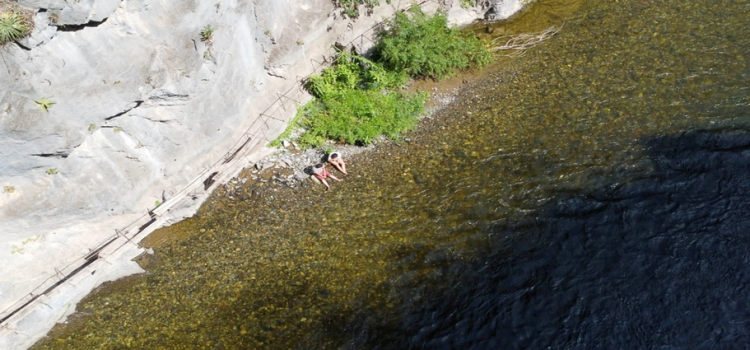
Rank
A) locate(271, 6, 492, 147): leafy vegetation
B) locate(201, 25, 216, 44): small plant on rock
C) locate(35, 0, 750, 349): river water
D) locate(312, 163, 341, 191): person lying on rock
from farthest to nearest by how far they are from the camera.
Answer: locate(271, 6, 492, 147): leafy vegetation < locate(201, 25, 216, 44): small plant on rock < locate(312, 163, 341, 191): person lying on rock < locate(35, 0, 750, 349): river water

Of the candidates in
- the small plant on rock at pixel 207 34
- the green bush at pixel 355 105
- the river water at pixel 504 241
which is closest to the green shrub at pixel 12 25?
the small plant on rock at pixel 207 34

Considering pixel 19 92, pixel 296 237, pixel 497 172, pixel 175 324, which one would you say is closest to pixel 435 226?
pixel 497 172

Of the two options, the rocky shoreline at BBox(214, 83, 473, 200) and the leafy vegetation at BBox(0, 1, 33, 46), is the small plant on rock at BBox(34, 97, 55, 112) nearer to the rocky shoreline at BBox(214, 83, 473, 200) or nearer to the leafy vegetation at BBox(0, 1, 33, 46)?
the leafy vegetation at BBox(0, 1, 33, 46)

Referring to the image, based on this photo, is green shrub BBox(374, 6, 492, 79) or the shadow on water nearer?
the shadow on water

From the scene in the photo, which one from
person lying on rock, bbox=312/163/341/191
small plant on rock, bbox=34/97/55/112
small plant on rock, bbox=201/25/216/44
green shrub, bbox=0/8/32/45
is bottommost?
person lying on rock, bbox=312/163/341/191

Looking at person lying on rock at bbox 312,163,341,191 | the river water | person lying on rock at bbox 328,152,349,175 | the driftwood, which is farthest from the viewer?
the driftwood

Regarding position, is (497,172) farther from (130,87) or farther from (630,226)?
(130,87)

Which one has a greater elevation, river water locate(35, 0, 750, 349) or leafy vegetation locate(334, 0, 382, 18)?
leafy vegetation locate(334, 0, 382, 18)

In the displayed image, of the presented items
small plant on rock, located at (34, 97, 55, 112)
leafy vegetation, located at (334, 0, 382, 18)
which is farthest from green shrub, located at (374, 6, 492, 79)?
small plant on rock, located at (34, 97, 55, 112)
